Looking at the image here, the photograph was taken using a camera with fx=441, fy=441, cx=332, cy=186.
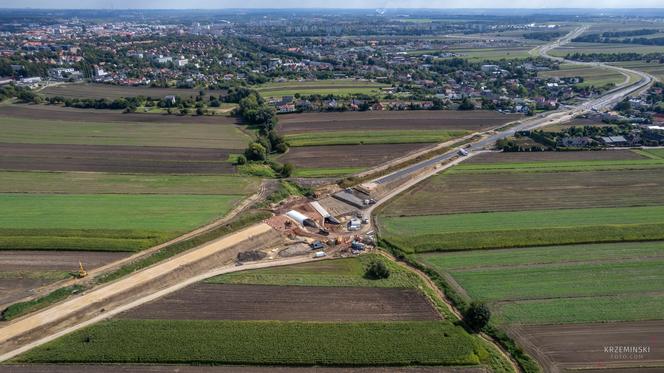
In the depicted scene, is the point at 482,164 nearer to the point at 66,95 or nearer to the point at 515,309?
the point at 515,309

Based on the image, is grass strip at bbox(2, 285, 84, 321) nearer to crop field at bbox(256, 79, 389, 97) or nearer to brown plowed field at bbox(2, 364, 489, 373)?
brown plowed field at bbox(2, 364, 489, 373)

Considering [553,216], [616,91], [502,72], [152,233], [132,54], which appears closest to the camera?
[152,233]

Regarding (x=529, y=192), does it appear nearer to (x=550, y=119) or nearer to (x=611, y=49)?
(x=550, y=119)

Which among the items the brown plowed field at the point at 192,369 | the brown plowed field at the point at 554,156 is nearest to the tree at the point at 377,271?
the brown plowed field at the point at 192,369

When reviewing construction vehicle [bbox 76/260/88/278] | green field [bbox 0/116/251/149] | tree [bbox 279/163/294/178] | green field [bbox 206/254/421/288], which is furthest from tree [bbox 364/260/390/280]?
green field [bbox 0/116/251/149]

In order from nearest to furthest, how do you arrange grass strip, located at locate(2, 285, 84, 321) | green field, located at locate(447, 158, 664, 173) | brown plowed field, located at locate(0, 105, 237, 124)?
grass strip, located at locate(2, 285, 84, 321), green field, located at locate(447, 158, 664, 173), brown plowed field, located at locate(0, 105, 237, 124)

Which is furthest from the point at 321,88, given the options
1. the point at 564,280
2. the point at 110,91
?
the point at 564,280

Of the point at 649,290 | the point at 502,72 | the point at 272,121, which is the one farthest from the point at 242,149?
the point at 502,72
